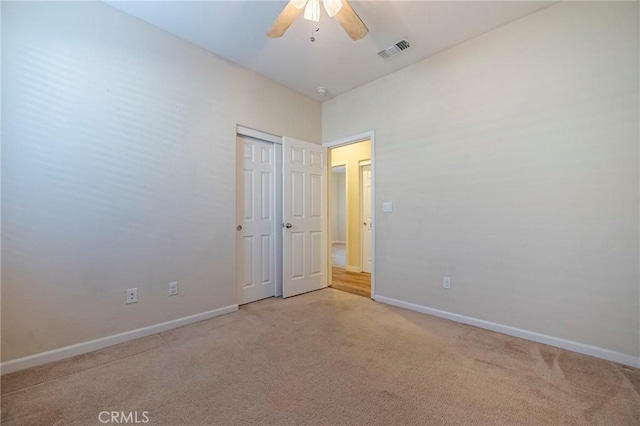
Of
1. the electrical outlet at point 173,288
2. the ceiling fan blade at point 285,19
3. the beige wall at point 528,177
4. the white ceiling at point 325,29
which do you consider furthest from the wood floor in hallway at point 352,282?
the ceiling fan blade at point 285,19

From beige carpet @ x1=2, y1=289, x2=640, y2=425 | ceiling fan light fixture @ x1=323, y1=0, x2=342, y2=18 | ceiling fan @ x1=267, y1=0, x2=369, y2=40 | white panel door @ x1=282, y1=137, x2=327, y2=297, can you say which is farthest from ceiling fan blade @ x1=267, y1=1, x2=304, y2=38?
beige carpet @ x1=2, y1=289, x2=640, y2=425

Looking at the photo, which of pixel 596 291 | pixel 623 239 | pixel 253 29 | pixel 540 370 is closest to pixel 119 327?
pixel 253 29

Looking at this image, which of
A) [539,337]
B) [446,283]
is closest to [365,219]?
[446,283]

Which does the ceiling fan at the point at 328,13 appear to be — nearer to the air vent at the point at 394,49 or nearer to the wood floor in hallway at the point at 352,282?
the air vent at the point at 394,49

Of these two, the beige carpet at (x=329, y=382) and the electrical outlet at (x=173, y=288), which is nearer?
the beige carpet at (x=329, y=382)

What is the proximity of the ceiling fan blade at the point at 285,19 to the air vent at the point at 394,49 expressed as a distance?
3.75 ft

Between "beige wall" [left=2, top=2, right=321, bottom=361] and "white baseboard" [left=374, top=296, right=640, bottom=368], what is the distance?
7.05ft

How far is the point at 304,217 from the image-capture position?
3.55m

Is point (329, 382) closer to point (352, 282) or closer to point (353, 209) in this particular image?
point (352, 282)

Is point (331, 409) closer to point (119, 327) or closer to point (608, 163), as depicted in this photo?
point (119, 327)

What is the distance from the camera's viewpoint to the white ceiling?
213 centimetres

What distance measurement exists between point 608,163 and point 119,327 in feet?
12.9

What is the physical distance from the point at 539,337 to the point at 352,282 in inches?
92.7

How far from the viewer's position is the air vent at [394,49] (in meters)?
2.57
